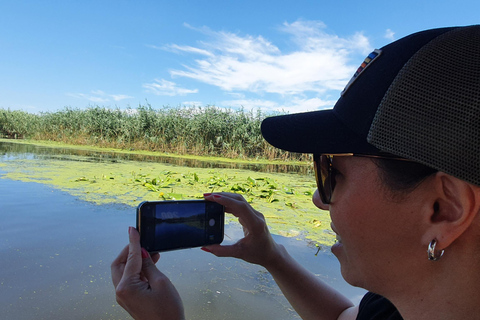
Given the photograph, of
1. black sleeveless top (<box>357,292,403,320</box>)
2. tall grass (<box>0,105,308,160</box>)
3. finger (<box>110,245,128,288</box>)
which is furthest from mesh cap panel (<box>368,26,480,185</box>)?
tall grass (<box>0,105,308,160</box>)

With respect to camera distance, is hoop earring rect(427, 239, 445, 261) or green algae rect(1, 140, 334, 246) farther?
green algae rect(1, 140, 334, 246)

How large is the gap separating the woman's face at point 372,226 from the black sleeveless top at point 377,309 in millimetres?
176

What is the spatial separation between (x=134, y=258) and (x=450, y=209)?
0.68m

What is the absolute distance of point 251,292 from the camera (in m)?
1.87

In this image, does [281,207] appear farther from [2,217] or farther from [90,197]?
[2,217]

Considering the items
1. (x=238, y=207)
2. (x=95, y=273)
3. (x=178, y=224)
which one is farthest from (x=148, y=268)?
(x=95, y=273)

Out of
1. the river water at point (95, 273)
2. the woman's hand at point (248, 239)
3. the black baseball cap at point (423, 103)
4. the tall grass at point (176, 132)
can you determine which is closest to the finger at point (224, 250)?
the woman's hand at point (248, 239)

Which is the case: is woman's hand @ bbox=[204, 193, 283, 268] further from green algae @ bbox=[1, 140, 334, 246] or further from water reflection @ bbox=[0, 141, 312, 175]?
water reflection @ bbox=[0, 141, 312, 175]

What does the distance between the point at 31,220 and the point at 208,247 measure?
2.41m

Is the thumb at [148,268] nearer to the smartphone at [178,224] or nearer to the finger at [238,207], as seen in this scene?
the smartphone at [178,224]

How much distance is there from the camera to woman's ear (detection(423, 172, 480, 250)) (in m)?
0.48

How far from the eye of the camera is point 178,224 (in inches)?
39.2

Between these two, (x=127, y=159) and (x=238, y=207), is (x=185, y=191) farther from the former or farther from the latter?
(x=127, y=159)

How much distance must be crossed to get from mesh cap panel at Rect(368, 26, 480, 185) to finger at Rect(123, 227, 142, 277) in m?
0.61
